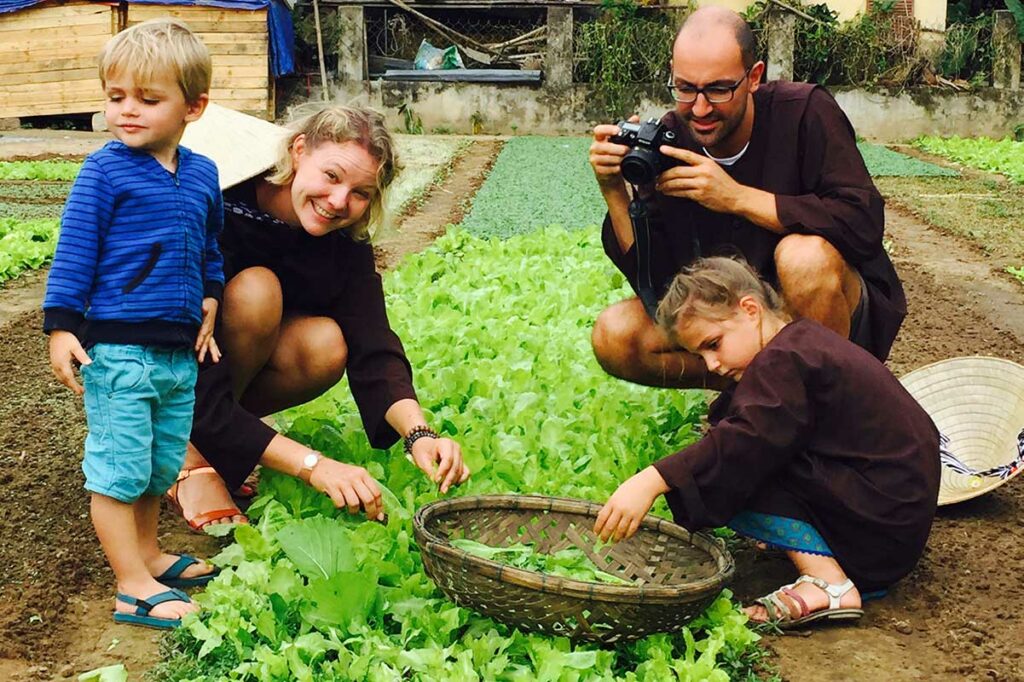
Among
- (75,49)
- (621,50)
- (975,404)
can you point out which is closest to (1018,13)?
(621,50)

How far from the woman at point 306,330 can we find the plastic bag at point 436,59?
14076mm

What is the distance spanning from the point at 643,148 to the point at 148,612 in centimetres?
180

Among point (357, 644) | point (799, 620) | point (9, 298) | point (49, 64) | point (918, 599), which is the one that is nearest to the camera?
point (357, 644)

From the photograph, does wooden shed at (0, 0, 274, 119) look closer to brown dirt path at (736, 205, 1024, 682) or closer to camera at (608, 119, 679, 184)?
camera at (608, 119, 679, 184)

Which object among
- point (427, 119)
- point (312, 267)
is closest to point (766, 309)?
point (312, 267)

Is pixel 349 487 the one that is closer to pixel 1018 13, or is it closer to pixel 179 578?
pixel 179 578

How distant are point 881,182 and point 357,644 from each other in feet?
32.3

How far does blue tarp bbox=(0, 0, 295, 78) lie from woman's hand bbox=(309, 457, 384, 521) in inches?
545

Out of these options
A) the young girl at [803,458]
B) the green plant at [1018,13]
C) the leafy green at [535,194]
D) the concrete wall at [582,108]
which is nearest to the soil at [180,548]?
the young girl at [803,458]

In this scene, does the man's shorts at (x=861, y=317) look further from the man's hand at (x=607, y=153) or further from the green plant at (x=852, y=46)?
the green plant at (x=852, y=46)

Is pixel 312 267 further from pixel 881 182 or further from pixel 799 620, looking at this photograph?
pixel 881 182

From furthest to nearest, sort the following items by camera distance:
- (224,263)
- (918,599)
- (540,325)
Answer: (540,325), (224,263), (918,599)

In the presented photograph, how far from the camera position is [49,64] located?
1609 cm

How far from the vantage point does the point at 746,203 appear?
11.7 ft
